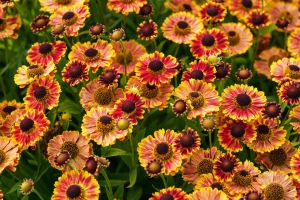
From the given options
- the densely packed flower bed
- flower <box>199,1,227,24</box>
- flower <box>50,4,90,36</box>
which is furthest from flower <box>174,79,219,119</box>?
flower <box>50,4,90,36</box>

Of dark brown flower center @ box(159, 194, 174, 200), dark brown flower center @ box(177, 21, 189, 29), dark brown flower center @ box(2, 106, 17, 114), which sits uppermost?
dark brown flower center @ box(177, 21, 189, 29)

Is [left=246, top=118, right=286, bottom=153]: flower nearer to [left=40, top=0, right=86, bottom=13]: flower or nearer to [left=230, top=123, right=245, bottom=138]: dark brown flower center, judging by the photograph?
[left=230, top=123, right=245, bottom=138]: dark brown flower center

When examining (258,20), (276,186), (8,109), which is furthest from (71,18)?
(276,186)

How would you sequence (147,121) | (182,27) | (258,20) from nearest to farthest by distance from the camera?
1. (147,121)
2. (182,27)
3. (258,20)

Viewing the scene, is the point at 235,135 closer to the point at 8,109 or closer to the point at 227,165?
the point at 227,165

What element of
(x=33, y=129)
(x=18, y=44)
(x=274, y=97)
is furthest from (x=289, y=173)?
(x=18, y=44)

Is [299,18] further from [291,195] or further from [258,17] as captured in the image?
[291,195]

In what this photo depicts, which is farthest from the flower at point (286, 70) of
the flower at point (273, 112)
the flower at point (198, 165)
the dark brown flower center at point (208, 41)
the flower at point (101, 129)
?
the flower at point (101, 129)
